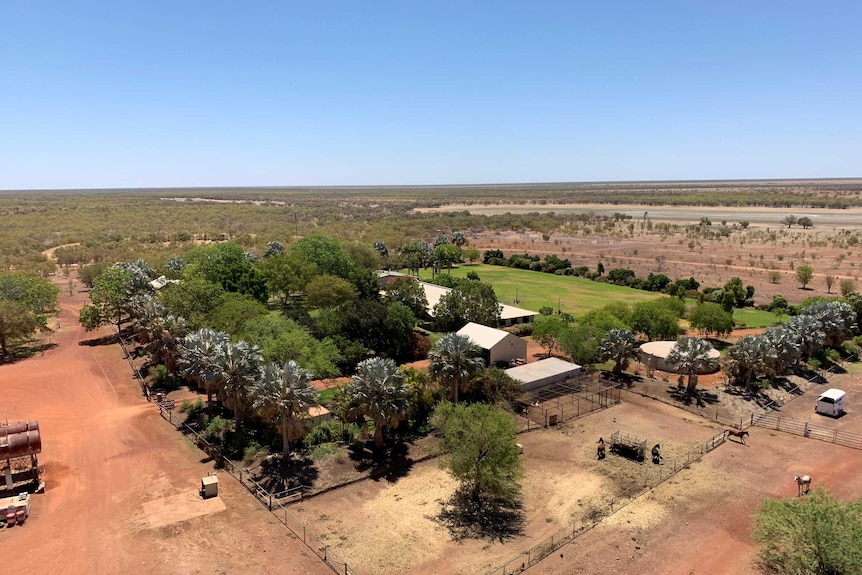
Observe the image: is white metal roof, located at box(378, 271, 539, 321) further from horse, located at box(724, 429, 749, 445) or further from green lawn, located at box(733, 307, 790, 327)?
horse, located at box(724, 429, 749, 445)

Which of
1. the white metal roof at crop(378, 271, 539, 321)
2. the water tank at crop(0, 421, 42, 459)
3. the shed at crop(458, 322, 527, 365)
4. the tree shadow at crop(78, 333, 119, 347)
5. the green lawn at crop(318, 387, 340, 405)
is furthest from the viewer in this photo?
the white metal roof at crop(378, 271, 539, 321)

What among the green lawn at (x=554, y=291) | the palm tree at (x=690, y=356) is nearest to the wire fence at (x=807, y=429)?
the palm tree at (x=690, y=356)

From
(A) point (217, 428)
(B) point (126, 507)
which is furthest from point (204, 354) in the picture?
(B) point (126, 507)

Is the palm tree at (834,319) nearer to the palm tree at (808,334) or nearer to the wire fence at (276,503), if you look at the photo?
the palm tree at (808,334)

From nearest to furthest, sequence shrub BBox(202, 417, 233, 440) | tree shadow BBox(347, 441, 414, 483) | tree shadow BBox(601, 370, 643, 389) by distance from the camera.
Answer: tree shadow BBox(347, 441, 414, 483), shrub BBox(202, 417, 233, 440), tree shadow BBox(601, 370, 643, 389)

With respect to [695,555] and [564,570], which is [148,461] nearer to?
[564,570]

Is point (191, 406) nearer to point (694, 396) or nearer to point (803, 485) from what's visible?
point (694, 396)

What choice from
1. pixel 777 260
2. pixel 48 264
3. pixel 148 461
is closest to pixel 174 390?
pixel 148 461

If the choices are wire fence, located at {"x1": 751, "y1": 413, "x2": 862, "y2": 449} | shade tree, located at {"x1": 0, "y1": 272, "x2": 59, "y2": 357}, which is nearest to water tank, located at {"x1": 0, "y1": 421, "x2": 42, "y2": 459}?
shade tree, located at {"x1": 0, "y1": 272, "x2": 59, "y2": 357}
